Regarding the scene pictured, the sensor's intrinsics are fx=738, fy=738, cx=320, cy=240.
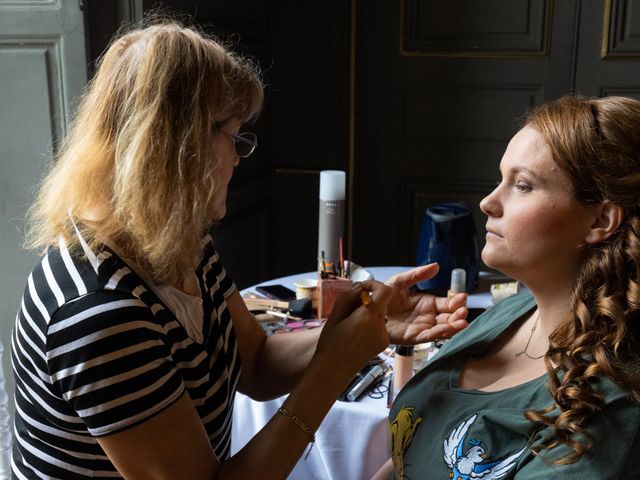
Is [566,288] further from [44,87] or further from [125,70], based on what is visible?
[44,87]

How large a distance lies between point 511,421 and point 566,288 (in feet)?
0.81

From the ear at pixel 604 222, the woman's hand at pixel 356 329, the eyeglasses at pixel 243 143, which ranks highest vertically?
the eyeglasses at pixel 243 143

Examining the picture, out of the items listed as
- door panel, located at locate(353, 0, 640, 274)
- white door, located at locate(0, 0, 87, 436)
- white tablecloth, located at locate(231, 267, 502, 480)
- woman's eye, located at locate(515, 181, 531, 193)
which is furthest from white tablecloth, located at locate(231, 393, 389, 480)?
door panel, located at locate(353, 0, 640, 274)

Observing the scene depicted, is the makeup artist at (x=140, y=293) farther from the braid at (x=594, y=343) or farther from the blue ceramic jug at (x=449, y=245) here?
the blue ceramic jug at (x=449, y=245)

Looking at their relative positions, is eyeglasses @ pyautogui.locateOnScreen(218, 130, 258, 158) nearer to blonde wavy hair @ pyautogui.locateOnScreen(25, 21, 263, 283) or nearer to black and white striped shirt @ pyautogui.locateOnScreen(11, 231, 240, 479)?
blonde wavy hair @ pyautogui.locateOnScreen(25, 21, 263, 283)

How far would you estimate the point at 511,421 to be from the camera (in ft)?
3.46

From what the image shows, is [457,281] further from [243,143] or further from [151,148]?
[151,148]

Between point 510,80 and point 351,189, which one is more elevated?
point 510,80

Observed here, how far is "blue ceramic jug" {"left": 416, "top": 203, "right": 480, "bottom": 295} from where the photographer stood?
2113mm

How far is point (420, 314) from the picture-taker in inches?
61.3

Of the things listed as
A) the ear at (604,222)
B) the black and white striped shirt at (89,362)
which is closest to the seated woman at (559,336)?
the ear at (604,222)

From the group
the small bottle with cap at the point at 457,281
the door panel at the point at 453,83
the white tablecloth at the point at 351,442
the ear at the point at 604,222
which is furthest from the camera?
the door panel at the point at 453,83

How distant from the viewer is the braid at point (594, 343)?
3.23 feet

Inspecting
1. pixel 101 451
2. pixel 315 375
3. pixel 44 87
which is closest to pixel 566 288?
pixel 315 375
